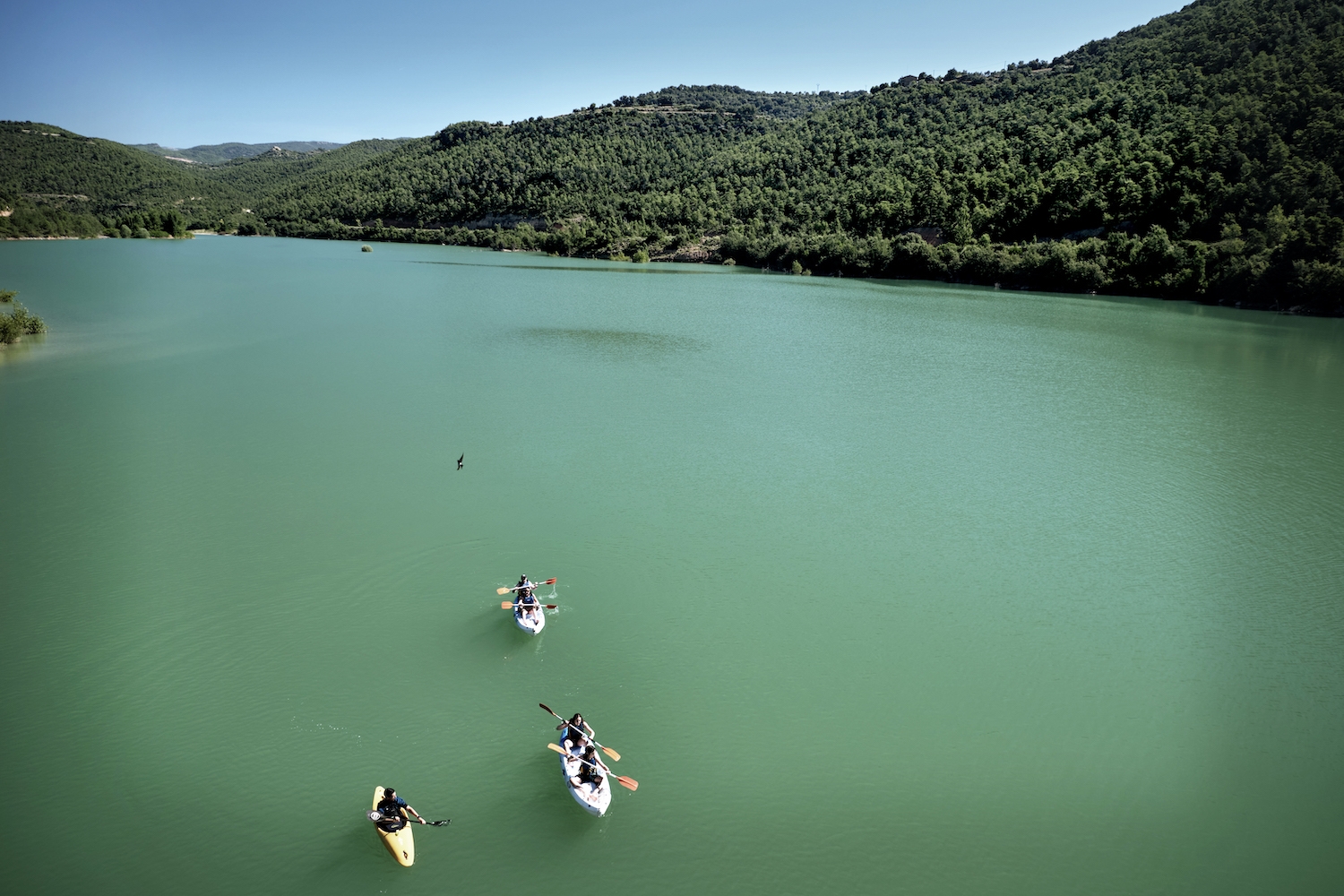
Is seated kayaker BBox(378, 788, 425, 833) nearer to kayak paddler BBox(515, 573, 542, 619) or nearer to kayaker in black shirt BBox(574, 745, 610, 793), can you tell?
kayaker in black shirt BBox(574, 745, 610, 793)

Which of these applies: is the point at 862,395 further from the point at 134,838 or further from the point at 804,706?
the point at 134,838

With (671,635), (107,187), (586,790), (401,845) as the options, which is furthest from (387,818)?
(107,187)

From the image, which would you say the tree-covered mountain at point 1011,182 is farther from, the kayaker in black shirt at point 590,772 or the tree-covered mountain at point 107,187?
the kayaker in black shirt at point 590,772

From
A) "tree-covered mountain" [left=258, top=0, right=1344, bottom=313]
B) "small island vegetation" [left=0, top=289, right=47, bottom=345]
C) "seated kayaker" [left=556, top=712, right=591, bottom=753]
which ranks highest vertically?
"tree-covered mountain" [left=258, top=0, right=1344, bottom=313]

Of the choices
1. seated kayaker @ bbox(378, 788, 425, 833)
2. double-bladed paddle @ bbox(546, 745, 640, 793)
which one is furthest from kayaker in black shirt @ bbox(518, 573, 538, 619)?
seated kayaker @ bbox(378, 788, 425, 833)

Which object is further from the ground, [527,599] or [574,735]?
[527,599]

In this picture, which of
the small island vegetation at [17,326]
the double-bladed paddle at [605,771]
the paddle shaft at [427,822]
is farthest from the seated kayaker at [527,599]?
the small island vegetation at [17,326]

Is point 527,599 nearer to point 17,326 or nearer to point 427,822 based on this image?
point 427,822
